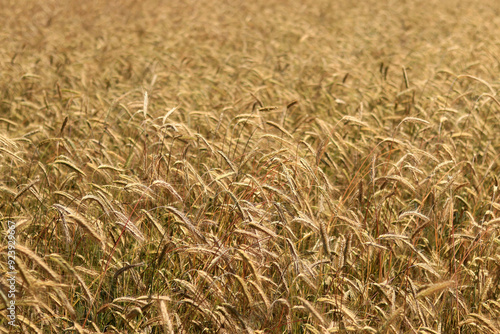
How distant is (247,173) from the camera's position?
2.77 metres

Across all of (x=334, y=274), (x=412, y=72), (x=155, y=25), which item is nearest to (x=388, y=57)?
(x=412, y=72)

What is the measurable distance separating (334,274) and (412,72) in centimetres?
445

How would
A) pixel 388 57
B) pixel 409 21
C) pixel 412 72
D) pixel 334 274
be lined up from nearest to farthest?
pixel 334 274
pixel 412 72
pixel 388 57
pixel 409 21

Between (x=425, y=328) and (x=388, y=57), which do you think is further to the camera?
(x=388, y=57)

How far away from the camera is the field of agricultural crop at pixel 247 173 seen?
1814mm

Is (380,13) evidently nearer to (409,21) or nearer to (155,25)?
(409,21)

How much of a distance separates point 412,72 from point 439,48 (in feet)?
4.42

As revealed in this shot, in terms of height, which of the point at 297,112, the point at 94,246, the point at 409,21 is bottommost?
the point at 409,21

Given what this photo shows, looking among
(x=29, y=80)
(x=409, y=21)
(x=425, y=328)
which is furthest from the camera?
(x=409, y=21)

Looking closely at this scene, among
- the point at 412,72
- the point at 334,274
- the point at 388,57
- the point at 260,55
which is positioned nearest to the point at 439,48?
the point at 388,57

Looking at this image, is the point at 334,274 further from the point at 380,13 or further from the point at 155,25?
the point at 380,13

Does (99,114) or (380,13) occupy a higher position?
(99,114)

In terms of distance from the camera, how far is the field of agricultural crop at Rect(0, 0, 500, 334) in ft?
5.95

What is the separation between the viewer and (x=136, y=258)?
2113 mm
